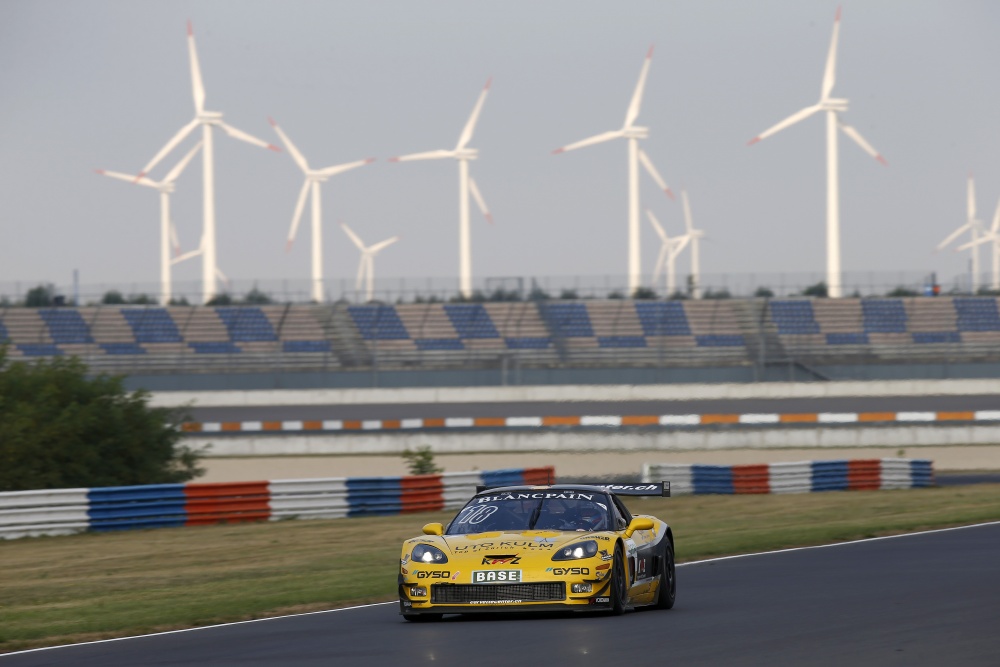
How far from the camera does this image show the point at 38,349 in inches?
2318

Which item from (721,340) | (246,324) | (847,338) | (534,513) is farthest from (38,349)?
(534,513)

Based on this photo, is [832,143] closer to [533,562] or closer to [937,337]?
[937,337]

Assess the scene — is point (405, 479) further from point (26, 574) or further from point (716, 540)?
point (26, 574)

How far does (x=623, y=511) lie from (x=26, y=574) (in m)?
9.13

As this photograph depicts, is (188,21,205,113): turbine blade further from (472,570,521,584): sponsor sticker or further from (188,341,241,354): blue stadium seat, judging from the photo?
(472,570,521,584): sponsor sticker

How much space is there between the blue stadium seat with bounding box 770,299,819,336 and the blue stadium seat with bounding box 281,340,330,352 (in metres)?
19.8

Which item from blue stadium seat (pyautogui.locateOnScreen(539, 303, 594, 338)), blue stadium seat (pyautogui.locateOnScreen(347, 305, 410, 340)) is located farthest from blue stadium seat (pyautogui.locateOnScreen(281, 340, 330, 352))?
blue stadium seat (pyautogui.locateOnScreen(539, 303, 594, 338))

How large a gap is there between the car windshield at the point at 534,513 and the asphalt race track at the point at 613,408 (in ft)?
120

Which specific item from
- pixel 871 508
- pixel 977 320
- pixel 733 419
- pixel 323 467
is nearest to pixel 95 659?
pixel 871 508

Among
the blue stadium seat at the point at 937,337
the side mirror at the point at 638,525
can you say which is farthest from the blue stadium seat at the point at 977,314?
the side mirror at the point at 638,525

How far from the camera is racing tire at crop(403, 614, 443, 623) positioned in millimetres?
11975

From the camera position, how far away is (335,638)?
11211 millimetres

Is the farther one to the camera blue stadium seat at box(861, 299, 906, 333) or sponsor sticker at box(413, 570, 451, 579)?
blue stadium seat at box(861, 299, 906, 333)

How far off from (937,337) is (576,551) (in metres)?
53.4
